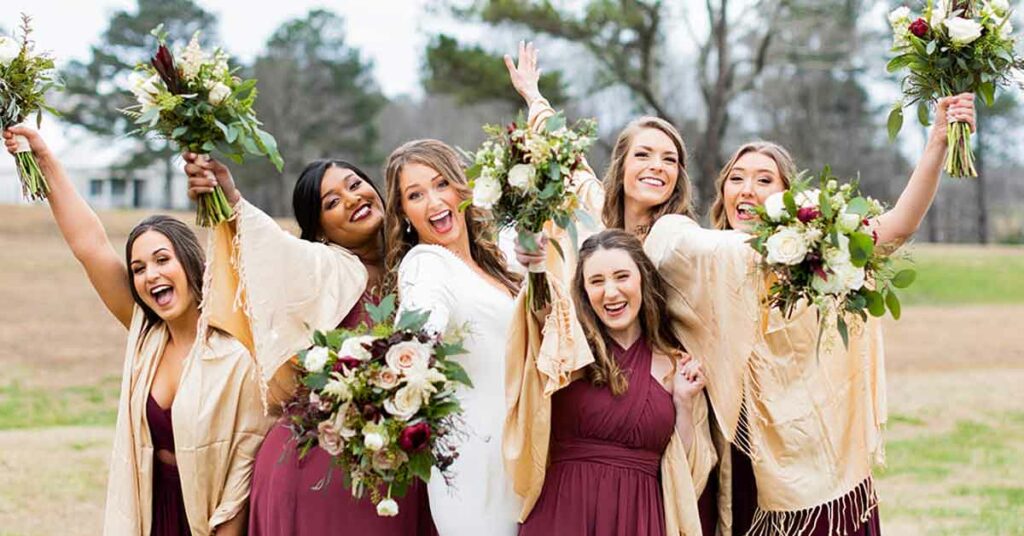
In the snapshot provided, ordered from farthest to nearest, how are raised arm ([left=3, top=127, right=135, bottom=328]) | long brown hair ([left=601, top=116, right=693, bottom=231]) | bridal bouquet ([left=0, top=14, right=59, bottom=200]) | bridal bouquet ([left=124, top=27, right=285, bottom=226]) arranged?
long brown hair ([left=601, top=116, right=693, bottom=231]), raised arm ([left=3, top=127, right=135, bottom=328]), bridal bouquet ([left=0, top=14, right=59, bottom=200]), bridal bouquet ([left=124, top=27, right=285, bottom=226])

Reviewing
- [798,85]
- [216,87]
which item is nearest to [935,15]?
[216,87]

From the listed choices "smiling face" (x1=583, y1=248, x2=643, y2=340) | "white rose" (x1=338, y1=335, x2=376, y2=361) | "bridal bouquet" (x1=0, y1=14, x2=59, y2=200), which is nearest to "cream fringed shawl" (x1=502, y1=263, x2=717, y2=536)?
"smiling face" (x1=583, y1=248, x2=643, y2=340)

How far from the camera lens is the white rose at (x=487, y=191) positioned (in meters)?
4.38

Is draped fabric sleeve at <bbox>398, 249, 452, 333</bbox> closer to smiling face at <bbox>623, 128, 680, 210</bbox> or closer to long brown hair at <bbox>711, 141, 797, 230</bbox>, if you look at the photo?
smiling face at <bbox>623, 128, 680, 210</bbox>

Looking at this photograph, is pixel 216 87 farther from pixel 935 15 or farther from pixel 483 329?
pixel 935 15

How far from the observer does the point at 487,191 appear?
4.38m

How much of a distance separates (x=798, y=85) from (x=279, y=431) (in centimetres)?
4899

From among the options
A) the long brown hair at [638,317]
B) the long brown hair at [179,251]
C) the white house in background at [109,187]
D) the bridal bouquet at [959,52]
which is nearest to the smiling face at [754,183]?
the long brown hair at [638,317]

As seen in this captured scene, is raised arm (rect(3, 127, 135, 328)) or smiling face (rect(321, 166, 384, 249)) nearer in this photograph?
raised arm (rect(3, 127, 135, 328))

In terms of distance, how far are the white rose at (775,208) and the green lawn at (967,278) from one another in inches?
992

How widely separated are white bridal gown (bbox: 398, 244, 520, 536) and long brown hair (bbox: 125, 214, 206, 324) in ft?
3.77

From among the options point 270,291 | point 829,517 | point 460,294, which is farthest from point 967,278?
point 270,291

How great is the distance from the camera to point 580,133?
14.8 ft

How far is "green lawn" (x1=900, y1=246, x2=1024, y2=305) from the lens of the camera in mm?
30984
